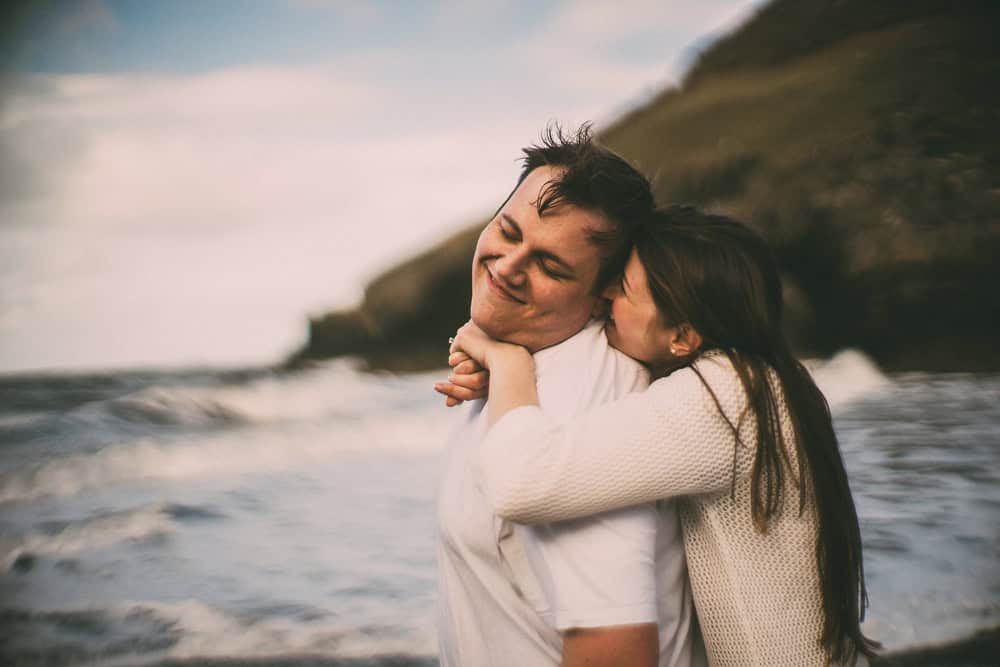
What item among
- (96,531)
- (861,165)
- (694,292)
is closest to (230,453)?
(96,531)

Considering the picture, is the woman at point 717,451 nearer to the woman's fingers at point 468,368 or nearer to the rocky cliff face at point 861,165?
the woman's fingers at point 468,368

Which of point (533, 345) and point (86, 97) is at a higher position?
point (86, 97)

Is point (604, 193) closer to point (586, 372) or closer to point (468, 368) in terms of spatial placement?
point (586, 372)

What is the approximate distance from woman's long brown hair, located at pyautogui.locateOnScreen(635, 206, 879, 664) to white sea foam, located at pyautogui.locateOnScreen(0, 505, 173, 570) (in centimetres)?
458

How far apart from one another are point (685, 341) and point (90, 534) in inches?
191

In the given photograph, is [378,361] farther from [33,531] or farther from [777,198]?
[33,531]

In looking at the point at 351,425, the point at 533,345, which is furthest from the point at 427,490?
the point at 533,345

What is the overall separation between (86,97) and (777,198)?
994 cm

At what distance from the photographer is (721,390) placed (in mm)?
1444

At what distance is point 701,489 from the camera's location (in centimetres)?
141

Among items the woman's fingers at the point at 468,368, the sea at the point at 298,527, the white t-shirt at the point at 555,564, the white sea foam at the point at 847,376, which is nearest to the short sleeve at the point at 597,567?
the white t-shirt at the point at 555,564

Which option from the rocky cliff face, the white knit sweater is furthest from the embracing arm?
the rocky cliff face

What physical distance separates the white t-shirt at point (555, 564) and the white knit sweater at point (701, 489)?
0.06m

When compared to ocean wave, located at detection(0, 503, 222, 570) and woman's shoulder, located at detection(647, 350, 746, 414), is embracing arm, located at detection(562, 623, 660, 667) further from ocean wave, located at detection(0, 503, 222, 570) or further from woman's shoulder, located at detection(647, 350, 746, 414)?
ocean wave, located at detection(0, 503, 222, 570)
